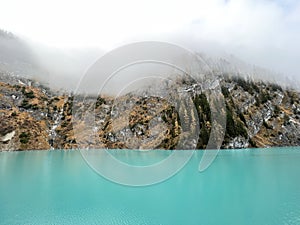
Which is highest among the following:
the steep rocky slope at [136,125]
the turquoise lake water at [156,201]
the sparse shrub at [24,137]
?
the steep rocky slope at [136,125]

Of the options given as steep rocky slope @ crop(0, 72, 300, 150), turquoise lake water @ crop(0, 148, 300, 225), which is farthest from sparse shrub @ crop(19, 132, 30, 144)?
turquoise lake water @ crop(0, 148, 300, 225)

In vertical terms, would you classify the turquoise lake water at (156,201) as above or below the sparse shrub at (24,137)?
below

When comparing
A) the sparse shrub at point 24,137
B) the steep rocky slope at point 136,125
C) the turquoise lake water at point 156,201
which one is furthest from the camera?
the steep rocky slope at point 136,125

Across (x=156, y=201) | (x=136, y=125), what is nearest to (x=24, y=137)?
(x=136, y=125)

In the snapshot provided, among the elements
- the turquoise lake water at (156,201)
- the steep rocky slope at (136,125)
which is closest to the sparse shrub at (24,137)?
the steep rocky slope at (136,125)

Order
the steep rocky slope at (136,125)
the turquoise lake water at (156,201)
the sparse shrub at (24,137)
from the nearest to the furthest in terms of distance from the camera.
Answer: the turquoise lake water at (156,201)
the sparse shrub at (24,137)
the steep rocky slope at (136,125)

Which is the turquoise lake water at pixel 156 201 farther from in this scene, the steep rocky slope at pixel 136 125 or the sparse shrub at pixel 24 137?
the sparse shrub at pixel 24 137

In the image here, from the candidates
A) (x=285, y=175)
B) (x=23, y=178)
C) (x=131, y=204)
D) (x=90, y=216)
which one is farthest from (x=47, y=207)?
(x=285, y=175)

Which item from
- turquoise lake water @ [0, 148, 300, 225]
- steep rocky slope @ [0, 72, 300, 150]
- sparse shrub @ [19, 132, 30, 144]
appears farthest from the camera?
steep rocky slope @ [0, 72, 300, 150]

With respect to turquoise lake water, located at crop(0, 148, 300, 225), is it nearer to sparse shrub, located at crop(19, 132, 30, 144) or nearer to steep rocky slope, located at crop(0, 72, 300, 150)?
steep rocky slope, located at crop(0, 72, 300, 150)
